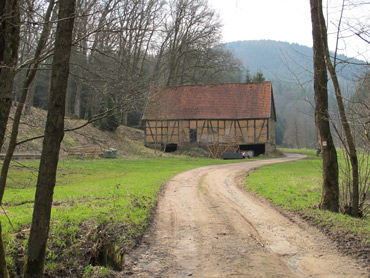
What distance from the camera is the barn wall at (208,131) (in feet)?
120

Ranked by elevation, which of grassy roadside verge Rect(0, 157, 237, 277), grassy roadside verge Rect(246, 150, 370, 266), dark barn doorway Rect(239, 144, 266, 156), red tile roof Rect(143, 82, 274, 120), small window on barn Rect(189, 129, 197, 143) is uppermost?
red tile roof Rect(143, 82, 274, 120)

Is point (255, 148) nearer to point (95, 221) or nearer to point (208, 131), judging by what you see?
point (208, 131)

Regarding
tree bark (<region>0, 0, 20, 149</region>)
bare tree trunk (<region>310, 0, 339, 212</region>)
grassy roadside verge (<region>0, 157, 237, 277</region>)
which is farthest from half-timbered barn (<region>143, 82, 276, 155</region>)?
tree bark (<region>0, 0, 20, 149</region>)

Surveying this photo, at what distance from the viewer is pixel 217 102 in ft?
128

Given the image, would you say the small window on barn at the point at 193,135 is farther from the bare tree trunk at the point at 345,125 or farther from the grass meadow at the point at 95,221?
the bare tree trunk at the point at 345,125

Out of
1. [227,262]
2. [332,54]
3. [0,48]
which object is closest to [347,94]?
[332,54]

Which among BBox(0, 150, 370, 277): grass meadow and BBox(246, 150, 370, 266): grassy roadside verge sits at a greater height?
BBox(246, 150, 370, 266): grassy roadside verge

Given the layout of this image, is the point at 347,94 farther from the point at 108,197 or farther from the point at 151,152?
the point at 151,152

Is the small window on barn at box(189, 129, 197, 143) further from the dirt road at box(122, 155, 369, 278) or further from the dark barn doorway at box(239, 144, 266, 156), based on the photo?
the dirt road at box(122, 155, 369, 278)

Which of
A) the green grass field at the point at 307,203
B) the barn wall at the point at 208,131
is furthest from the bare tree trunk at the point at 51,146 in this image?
the barn wall at the point at 208,131

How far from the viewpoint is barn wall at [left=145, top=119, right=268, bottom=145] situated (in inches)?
1443

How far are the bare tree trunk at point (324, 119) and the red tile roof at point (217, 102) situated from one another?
2778 centimetres

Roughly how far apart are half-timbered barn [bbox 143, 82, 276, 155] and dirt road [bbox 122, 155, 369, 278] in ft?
89.8

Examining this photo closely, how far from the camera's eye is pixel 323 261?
569 centimetres
